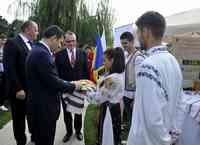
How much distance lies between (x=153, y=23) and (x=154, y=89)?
20.0 inches

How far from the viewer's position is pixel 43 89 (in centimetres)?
518

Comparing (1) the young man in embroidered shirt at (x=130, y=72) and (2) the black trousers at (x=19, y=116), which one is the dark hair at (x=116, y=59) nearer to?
(1) the young man in embroidered shirt at (x=130, y=72)

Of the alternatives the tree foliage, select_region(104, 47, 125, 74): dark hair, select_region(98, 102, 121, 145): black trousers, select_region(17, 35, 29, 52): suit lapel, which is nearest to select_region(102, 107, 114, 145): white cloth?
select_region(98, 102, 121, 145): black trousers

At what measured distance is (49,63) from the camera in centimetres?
516

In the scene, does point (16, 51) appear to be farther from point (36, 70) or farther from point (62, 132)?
point (62, 132)

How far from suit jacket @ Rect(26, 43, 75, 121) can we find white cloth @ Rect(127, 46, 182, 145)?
6.51 ft

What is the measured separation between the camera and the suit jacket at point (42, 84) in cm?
512

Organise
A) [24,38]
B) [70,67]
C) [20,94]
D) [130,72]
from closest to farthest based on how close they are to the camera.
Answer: [20,94] → [24,38] → [130,72] → [70,67]

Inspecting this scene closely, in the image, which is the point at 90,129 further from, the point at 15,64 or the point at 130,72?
the point at 15,64

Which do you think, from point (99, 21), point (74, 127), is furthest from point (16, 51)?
point (99, 21)

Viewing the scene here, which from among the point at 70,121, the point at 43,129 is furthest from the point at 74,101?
the point at 43,129

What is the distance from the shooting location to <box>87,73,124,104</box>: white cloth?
580cm

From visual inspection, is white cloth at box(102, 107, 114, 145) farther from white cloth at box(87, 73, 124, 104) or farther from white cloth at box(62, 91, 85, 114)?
white cloth at box(62, 91, 85, 114)

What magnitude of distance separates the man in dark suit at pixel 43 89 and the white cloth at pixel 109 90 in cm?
60
